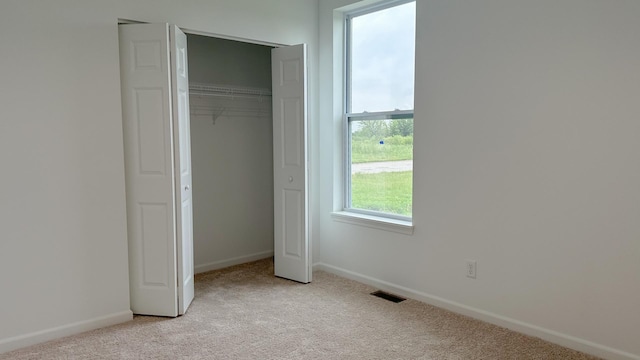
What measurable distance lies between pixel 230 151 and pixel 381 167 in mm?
1574

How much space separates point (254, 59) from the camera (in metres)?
4.92

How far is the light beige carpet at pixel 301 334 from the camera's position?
2852 millimetres

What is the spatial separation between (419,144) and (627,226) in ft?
4.93

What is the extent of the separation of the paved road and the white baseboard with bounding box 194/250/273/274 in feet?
4.64

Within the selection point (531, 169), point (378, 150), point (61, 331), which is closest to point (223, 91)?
point (378, 150)

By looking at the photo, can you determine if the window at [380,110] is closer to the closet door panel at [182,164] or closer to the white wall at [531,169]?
the white wall at [531,169]

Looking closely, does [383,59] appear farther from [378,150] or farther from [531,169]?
[531,169]

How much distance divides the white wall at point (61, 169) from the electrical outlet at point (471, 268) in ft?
8.05

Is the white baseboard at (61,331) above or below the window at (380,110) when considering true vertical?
below

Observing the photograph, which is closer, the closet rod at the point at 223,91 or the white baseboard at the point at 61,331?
the white baseboard at the point at 61,331

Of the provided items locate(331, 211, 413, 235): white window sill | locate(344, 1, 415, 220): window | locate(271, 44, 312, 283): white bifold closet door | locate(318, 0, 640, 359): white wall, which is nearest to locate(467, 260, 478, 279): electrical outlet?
locate(318, 0, 640, 359): white wall

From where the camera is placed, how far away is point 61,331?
3088 mm

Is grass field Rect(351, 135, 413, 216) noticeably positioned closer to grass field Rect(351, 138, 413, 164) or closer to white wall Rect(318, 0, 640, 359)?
grass field Rect(351, 138, 413, 164)

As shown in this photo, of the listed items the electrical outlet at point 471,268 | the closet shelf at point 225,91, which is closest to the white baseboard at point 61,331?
the closet shelf at point 225,91
